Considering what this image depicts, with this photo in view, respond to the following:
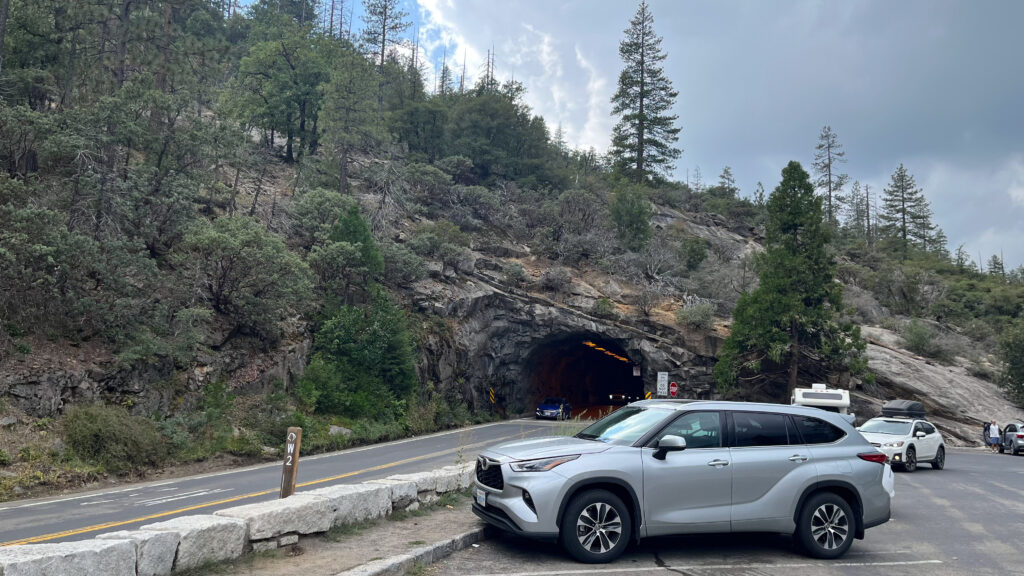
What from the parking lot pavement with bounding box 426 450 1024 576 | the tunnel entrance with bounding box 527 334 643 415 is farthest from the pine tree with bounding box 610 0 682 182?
the parking lot pavement with bounding box 426 450 1024 576

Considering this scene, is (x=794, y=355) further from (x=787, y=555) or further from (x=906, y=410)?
(x=787, y=555)

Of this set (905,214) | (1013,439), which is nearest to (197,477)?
(1013,439)

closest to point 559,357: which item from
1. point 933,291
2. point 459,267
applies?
point 459,267

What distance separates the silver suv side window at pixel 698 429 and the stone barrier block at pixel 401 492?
139 inches

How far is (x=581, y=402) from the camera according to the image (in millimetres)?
53906

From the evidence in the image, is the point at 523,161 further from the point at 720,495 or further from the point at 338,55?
the point at 720,495

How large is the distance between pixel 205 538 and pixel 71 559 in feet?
4.31

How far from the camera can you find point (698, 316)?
38.1 meters

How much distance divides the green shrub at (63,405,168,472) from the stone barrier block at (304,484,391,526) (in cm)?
1280

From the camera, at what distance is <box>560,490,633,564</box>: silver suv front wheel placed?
6.84 metres

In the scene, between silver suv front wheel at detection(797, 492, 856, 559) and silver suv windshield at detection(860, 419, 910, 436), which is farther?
silver suv windshield at detection(860, 419, 910, 436)

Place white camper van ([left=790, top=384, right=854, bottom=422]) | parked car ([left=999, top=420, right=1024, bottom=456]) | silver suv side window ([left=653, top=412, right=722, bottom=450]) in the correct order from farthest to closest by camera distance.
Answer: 1. parked car ([left=999, top=420, right=1024, bottom=456])
2. white camper van ([left=790, top=384, right=854, bottom=422])
3. silver suv side window ([left=653, top=412, right=722, bottom=450])

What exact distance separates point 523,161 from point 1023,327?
36.3m

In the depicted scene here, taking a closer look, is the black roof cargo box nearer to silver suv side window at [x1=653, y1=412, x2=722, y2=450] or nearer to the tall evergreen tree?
the tall evergreen tree
